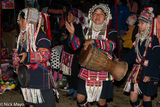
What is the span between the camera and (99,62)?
3.02 m

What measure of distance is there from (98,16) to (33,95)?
151 centimetres

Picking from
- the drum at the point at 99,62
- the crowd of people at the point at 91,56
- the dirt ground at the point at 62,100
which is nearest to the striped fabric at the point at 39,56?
the crowd of people at the point at 91,56

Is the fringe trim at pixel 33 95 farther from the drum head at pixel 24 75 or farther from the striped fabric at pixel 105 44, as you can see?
the striped fabric at pixel 105 44

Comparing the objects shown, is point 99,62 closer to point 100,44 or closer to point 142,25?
→ point 100,44

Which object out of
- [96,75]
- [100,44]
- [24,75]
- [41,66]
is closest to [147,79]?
[96,75]

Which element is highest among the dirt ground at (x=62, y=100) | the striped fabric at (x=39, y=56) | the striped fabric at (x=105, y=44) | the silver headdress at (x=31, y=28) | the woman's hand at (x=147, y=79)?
the silver headdress at (x=31, y=28)

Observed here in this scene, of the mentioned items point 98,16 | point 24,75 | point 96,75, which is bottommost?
point 96,75

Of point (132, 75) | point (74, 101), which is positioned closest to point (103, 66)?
point (132, 75)

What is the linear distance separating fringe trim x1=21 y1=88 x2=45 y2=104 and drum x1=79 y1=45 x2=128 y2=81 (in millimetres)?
717

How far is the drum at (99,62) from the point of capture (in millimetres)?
2971

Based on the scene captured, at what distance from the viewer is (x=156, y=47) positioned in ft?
11.1

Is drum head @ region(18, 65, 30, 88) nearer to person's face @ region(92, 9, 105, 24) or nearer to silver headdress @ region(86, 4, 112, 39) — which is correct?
silver headdress @ region(86, 4, 112, 39)

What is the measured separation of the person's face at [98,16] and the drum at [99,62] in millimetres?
496

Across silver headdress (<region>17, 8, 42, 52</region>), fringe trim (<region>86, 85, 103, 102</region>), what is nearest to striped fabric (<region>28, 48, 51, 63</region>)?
silver headdress (<region>17, 8, 42, 52</region>)
